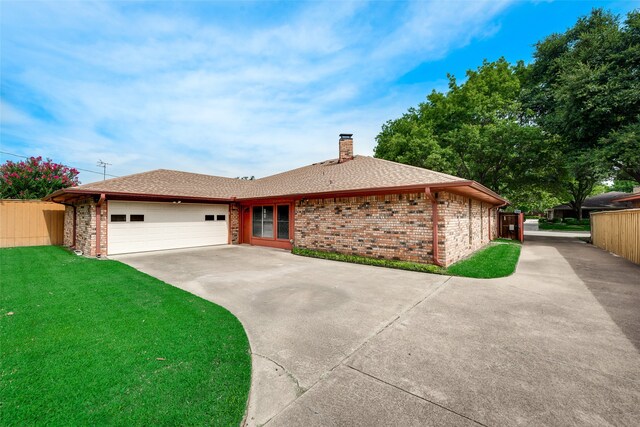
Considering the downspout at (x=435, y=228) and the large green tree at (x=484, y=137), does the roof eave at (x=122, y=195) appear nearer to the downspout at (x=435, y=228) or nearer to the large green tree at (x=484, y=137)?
the downspout at (x=435, y=228)

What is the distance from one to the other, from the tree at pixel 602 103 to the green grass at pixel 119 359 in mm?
18094

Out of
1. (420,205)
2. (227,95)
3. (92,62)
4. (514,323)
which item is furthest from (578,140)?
(92,62)

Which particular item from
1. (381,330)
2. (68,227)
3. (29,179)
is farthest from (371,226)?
(29,179)

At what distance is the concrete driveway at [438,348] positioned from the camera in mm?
2141

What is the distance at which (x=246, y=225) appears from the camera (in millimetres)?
13836

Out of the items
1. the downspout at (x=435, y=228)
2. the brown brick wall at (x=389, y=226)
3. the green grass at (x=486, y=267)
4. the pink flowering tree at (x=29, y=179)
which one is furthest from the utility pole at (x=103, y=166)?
the green grass at (x=486, y=267)

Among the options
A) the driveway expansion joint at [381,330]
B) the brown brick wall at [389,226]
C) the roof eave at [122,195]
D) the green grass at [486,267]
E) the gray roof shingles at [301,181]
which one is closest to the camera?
the driveway expansion joint at [381,330]

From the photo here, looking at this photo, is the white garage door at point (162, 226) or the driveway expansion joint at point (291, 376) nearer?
the driveway expansion joint at point (291, 376)

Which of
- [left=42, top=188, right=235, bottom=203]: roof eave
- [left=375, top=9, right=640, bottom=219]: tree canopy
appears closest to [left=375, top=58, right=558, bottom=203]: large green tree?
[left=375, top=9, right=640, bottom=219]: tree canopy

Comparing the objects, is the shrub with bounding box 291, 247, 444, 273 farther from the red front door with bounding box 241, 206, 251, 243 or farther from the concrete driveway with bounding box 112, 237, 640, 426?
the red front door with bounding box 241, 206, 251, 243

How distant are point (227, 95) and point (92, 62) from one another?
4.31 m

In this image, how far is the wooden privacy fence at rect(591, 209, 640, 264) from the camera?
8531 mm

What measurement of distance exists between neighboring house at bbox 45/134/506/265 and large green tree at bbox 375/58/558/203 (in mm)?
5562

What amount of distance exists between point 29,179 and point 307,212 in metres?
18.9
